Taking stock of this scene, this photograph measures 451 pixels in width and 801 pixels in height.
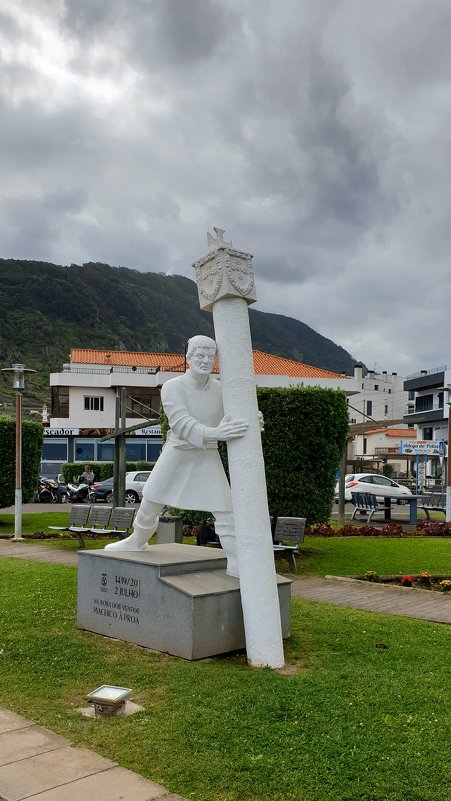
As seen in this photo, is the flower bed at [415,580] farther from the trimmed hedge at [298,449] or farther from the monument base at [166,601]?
the monument base at [166,601]

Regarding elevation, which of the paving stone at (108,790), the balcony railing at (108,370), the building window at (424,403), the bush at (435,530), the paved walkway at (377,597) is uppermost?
the balcony railing at (108,370)

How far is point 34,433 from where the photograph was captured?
59.5 feet

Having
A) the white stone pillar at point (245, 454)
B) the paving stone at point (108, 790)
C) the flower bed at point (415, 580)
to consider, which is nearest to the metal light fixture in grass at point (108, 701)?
the paving stone at point (108, 790)

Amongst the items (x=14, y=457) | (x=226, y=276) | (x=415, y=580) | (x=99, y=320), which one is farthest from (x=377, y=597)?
(x=99, y=320)

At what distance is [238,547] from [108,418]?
124 ft

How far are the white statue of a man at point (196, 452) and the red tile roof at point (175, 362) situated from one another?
1273 inches

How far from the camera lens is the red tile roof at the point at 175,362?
40688 millimetres

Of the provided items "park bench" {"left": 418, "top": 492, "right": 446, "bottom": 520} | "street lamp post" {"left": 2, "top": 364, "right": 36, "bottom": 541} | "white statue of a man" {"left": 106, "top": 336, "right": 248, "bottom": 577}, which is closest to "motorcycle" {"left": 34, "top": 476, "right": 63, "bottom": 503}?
"street lamp post" {"left": 2, "top": 364, "right": 36, "bottom": 541}

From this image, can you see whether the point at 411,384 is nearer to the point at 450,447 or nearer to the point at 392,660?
the point at 450,447

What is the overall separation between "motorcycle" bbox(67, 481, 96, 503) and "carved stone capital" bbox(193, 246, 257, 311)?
20448 millimetres

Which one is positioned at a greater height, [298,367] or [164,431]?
[298,367]

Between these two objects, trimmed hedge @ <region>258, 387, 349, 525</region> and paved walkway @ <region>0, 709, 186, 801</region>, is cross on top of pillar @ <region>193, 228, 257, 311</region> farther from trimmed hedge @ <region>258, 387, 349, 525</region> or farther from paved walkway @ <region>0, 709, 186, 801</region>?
trimmed hedge @ <region>258, 387, 349, 525</region>

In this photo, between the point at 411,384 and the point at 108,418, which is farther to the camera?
the point at 411,384

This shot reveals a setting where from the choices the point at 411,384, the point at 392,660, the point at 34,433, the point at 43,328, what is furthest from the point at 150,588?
the point at 43,328
